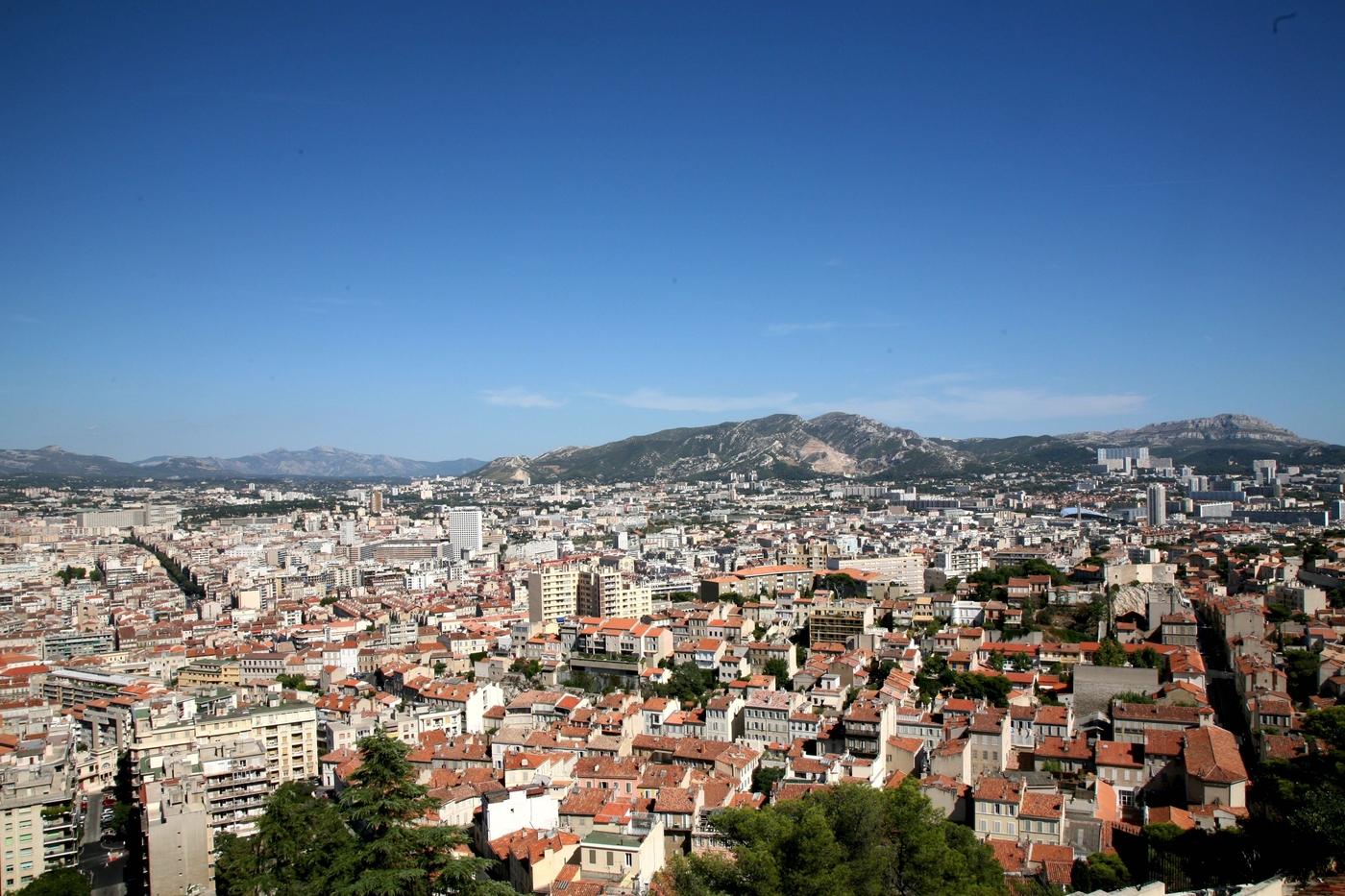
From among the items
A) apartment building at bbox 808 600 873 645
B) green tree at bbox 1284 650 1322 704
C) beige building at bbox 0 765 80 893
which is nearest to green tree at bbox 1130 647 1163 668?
green tree at bbox 1284 650 1322 704

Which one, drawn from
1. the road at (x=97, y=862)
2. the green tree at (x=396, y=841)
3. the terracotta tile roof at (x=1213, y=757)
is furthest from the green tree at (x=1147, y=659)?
the road at (x=97, y=862)

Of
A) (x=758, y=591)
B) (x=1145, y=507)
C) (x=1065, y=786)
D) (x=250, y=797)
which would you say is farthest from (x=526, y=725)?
(x=1145, y=507)

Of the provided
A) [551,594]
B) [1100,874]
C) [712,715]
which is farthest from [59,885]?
[551,594]

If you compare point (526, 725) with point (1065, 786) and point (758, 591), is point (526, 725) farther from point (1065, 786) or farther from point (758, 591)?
point (758, 591)

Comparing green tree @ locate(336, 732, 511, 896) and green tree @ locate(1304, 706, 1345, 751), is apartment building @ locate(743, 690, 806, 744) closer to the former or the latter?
green tree @ locate(1304, 706, 1345, 751)

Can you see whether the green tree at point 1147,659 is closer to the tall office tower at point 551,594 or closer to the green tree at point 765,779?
the green tree at point 765,779
